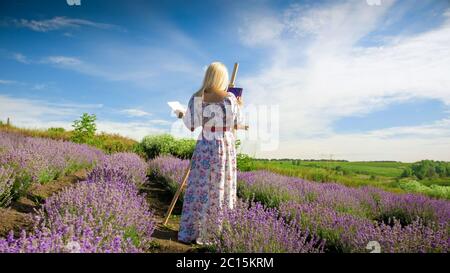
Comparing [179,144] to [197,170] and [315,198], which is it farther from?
[197,170]

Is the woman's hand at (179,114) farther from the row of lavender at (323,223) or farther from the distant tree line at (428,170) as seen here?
the distant tree line at (428,170)

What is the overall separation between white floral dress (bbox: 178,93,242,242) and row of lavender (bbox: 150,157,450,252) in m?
0.30

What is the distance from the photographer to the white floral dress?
375 centimetres

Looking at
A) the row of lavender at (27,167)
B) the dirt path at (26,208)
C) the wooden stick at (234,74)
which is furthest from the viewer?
the row of lavender at (27,167)

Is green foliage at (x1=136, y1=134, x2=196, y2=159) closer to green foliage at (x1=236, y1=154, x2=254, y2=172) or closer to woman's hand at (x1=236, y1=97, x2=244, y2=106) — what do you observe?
green foliage at (x1=236, y1=154, x2=254, y2=172)

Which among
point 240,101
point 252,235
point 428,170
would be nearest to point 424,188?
point 428,170

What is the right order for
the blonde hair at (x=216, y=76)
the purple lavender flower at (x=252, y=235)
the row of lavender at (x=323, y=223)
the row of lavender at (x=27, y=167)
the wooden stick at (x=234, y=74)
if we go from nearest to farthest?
the purple lavender flower at (x=252, y=235) → the row of lavender at (x=323, y=223) → the blonde hair at (x=216, y=76) → the wooden stick at (x=234, y=74) → the row of lavender at (x=27, y=167)

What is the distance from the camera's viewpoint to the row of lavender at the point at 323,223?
2938 mm

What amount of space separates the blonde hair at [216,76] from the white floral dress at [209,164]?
15cm

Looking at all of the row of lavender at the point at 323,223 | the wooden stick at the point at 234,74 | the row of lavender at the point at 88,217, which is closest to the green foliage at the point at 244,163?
the row of lavender at the point at 323,223

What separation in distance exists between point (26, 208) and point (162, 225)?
1.58m

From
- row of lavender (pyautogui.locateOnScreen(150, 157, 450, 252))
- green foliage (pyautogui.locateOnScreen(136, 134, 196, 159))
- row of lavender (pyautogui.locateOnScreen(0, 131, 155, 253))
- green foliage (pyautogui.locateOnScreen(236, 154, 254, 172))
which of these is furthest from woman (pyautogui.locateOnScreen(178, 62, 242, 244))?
green foliage (pyautogui.locateOnScreen(136, 134, 196, 159))

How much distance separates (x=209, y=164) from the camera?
3.78 metres

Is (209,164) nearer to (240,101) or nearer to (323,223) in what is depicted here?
(240,101)
